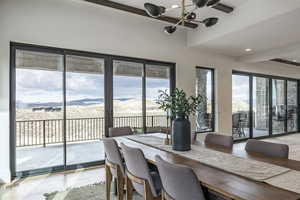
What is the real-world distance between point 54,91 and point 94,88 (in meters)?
0.76

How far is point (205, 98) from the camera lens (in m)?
5.74

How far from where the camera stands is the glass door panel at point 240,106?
646cm

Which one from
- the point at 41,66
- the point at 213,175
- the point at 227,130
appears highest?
the point at 41,66

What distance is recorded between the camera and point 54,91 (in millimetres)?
3768

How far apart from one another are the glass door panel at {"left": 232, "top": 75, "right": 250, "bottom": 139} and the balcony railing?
2.77 metres

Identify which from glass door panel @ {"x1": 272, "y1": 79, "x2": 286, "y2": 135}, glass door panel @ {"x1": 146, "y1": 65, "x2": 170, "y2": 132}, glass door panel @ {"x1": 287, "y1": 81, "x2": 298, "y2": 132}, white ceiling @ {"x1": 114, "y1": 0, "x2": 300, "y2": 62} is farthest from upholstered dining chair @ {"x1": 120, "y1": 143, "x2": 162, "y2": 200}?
glass door panel @ {"x1": 287, "y1": 81, "x2": 298, "y2": 132}

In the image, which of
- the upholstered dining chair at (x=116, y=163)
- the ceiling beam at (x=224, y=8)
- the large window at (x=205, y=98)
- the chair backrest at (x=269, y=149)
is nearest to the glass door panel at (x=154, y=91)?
the large window at (x=205, y=98)

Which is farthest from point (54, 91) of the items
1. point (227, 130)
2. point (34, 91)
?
point (227, 130)

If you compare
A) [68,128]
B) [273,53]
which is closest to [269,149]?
[68,128]

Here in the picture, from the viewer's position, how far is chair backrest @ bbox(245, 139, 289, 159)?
75.3 inches

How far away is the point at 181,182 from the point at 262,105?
7.19 meters

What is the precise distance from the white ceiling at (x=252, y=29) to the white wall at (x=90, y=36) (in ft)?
1.78

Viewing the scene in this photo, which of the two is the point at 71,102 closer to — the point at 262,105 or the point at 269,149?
the point at 269,149

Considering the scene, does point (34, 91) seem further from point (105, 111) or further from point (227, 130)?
point (227, 130)
